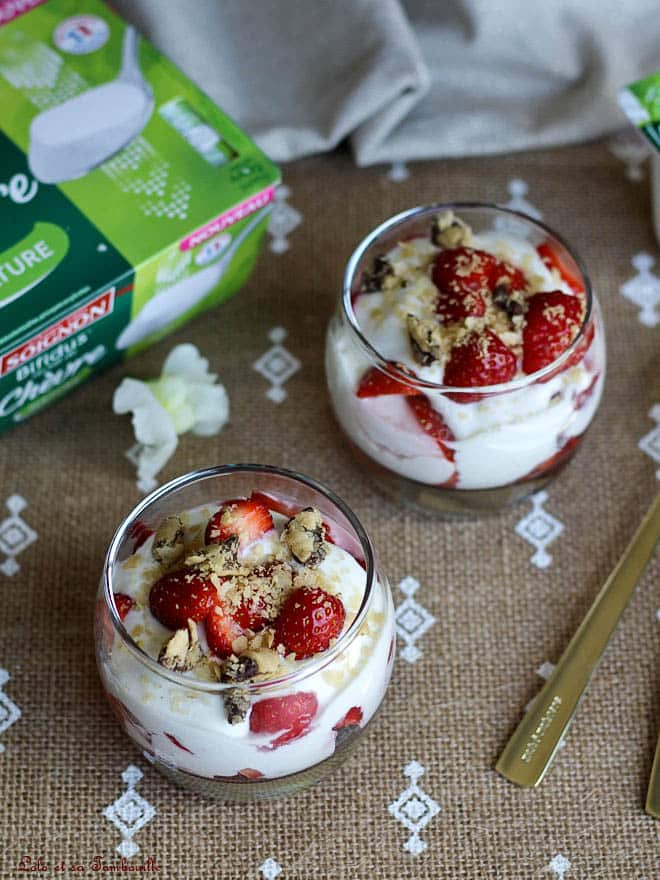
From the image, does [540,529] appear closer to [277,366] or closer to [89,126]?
[277,366]

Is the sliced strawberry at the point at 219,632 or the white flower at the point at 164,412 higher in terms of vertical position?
the sliced strawberry at the point at 219,632

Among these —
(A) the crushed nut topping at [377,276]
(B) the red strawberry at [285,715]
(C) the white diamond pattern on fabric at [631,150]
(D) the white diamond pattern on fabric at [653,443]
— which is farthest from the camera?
(C) the white diamond pattern on fabric at [631,150]

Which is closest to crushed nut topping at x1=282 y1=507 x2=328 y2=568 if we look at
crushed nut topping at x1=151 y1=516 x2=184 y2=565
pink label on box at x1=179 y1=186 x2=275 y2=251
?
crushed nut topping at x1=151 y1=516 x2=184 y2=565

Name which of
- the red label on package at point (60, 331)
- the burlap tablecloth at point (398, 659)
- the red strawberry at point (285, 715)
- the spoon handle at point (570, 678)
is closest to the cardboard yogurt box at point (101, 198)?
the red label on package at point (60, 331)

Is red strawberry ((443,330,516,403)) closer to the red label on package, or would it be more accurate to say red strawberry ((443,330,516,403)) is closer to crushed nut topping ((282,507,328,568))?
crushed nut topping ((282,507,328,568))

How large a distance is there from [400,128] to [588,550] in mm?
776

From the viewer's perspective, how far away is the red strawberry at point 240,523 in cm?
108

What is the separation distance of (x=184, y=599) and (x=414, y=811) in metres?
0.38

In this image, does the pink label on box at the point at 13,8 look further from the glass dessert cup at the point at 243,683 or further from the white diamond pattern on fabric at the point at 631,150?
the white diamond pattern on fabric at the point at 631,150

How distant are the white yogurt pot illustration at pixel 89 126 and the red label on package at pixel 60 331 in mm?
192

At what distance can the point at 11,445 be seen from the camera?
4.70ft

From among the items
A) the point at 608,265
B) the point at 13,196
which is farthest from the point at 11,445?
the point at 608,265

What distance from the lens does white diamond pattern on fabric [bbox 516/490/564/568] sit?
4.45 feet

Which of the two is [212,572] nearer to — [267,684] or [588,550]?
[267,684]
